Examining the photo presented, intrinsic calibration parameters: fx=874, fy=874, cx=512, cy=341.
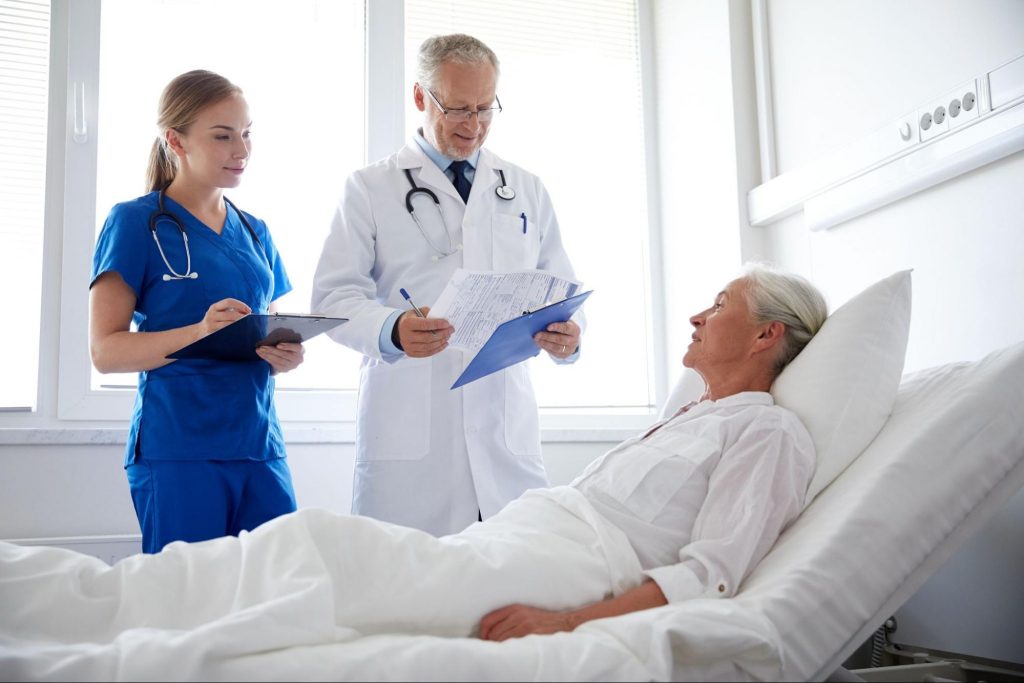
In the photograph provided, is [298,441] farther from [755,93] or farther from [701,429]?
[755,93]

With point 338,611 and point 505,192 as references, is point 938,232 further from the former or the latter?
point 338,611

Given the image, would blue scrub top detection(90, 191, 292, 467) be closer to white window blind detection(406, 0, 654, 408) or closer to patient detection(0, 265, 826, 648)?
patient detection(0, 265, 826, 648)

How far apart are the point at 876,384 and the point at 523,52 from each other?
7.40ft

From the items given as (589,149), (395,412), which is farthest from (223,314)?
(589,149)

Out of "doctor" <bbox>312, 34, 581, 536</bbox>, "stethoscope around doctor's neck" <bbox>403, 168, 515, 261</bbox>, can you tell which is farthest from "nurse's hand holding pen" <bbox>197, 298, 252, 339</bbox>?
"stethoscope around doctor's neck" <bbox>403, 168, 515, 261</bbox>

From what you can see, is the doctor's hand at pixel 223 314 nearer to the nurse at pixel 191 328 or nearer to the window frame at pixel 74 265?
the nurse at pixel 191 328

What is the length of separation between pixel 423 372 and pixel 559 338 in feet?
1.16

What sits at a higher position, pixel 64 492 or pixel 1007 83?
pixel 1007 83

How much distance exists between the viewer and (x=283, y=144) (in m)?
3.02

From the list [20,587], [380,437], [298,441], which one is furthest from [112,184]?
[20,587]

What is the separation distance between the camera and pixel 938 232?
206 cm

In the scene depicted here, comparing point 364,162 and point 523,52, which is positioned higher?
point 523,52

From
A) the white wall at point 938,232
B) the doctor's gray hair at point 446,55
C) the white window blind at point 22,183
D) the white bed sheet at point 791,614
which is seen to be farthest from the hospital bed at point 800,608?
the white window blind at point 22,183

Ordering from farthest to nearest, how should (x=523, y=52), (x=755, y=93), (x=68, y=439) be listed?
(x=523, y=52) → (x=755, y=93) → (x=68, y=439)
